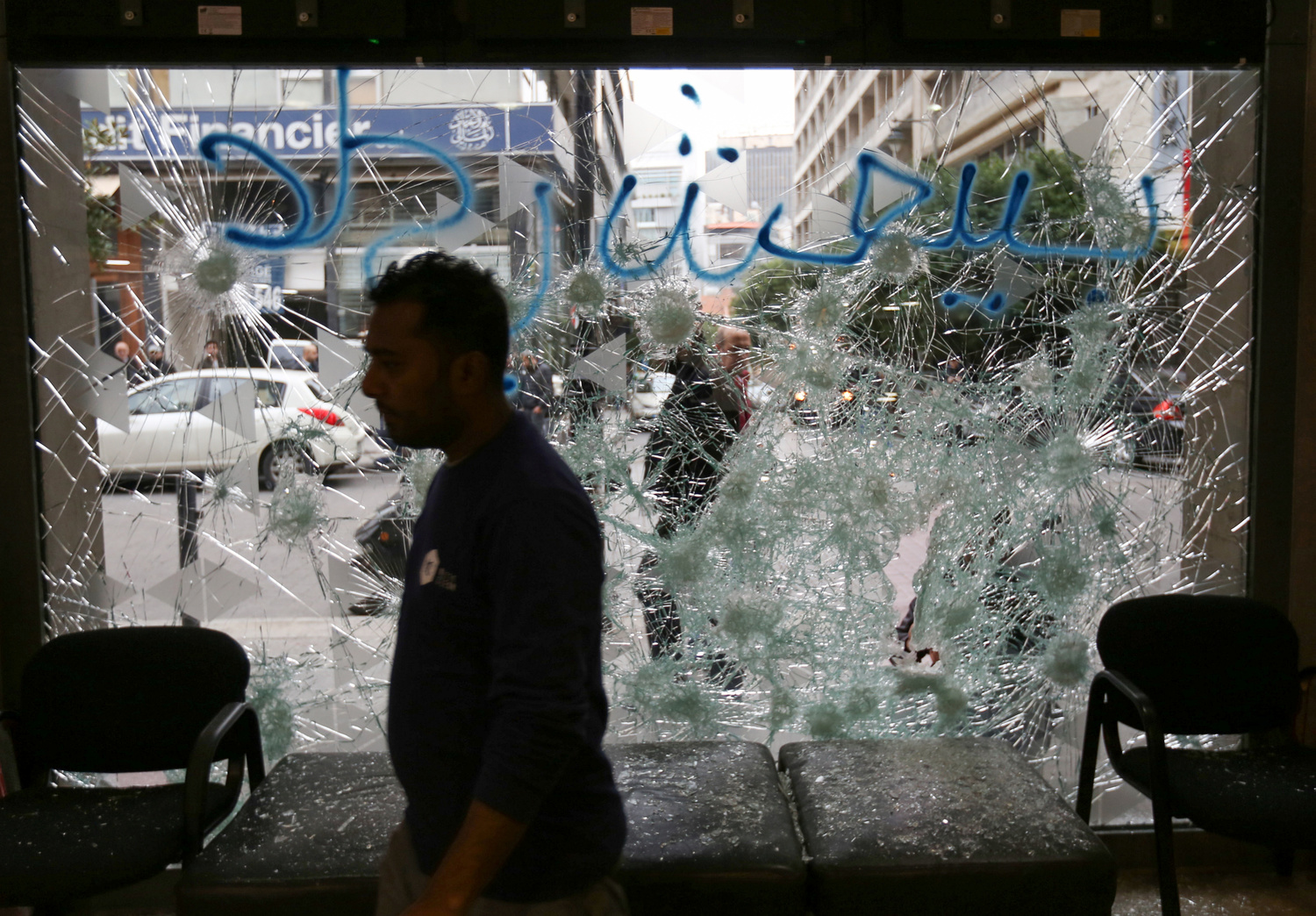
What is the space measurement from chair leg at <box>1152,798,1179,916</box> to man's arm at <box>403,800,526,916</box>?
1643mm

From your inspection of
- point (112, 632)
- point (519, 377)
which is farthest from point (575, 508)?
point (112, 632)

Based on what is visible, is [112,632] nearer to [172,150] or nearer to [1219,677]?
[172,150]

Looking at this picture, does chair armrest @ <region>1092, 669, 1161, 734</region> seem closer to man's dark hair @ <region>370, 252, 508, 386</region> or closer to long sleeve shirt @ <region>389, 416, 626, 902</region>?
long sleeve shirt @ <region>389, 416, 626, 902</region>

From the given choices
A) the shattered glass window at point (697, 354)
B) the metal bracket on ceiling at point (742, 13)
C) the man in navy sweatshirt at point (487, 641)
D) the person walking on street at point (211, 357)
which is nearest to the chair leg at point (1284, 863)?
the shattered glass window at point (697, 354)

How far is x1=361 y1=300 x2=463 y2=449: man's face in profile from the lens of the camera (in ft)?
3.74

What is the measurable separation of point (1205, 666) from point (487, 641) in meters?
2.04

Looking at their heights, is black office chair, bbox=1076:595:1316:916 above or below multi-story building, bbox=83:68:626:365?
below

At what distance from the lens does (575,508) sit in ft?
3.58

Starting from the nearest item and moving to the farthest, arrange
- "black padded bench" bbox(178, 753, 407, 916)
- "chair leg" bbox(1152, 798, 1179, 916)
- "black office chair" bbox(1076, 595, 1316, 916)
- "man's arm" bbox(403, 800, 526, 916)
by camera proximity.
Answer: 1. "man's arm" bbox(403, 800, 526, 916)
2. "black padded bench" bbox(178, 753, 407, 916)
3. "chair leg" bbox(1152, 798, 1179, 916)
4. "black office chair" bbox(1076, 595, 1316, 916)

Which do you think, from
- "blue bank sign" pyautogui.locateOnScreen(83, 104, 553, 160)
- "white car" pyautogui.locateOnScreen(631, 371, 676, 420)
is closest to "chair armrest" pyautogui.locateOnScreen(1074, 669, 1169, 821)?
"white car" pyautogui.locateOnScreen(631, 371, 676, 420)

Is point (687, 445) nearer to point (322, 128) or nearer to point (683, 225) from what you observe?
point (683, 225)

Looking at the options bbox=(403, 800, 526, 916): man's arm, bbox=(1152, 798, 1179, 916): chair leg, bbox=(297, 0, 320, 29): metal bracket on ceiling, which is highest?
bbox=(297, 0, 320, 29): metal bracket on ceiling

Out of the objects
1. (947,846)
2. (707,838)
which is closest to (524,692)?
(707,838)

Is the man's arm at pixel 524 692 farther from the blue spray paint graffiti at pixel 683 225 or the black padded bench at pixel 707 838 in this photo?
the blue spray paint graffiti at pixel 683 225
